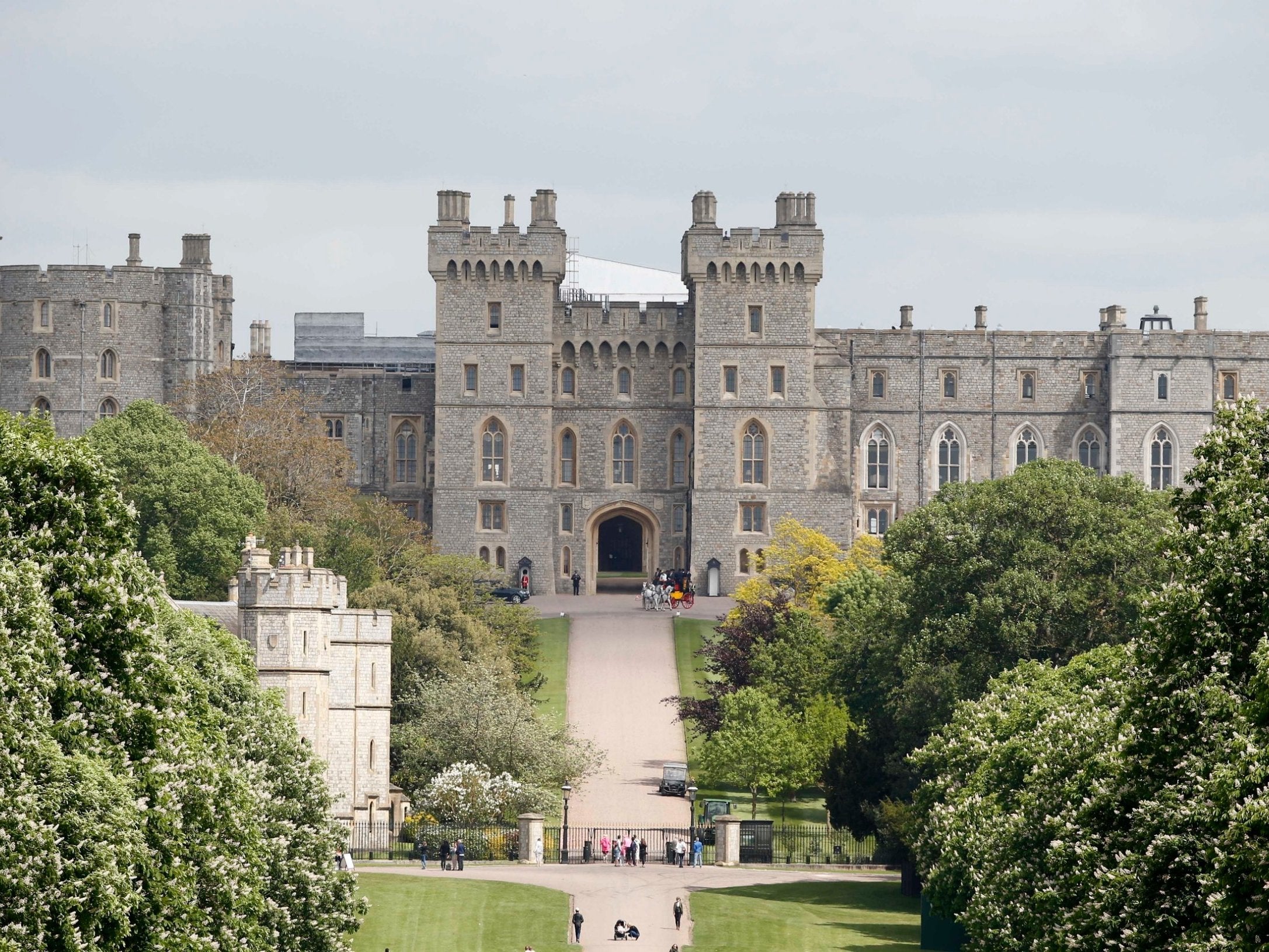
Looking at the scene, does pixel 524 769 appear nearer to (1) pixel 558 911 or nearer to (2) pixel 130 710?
(1) pixel 558 911

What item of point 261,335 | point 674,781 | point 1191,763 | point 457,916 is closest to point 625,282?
point 261,335

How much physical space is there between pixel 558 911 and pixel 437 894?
260 centimetres

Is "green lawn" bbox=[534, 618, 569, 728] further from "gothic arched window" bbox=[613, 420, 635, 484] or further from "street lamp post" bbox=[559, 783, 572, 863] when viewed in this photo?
"gothic arched window" bbox=[613, 420, 635, 484]

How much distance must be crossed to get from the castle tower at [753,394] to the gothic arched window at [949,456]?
5.30 metres

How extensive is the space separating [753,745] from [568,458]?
2948 centimetres

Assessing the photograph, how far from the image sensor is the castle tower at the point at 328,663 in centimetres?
4928

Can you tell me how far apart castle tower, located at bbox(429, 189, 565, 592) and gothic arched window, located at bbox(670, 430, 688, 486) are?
14.4 feet

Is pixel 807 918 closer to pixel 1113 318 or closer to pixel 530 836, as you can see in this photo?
pixel 530 836

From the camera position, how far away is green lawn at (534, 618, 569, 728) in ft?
211

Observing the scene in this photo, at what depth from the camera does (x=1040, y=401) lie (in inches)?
3401

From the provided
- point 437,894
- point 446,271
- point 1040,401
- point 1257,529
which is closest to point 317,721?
point 437,894

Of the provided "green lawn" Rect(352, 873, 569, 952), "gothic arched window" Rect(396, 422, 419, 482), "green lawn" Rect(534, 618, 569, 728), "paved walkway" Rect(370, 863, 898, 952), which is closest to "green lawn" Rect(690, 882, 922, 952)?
"paved walkway" Rect(370, 863, 898, 952)

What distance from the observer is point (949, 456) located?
284 ft

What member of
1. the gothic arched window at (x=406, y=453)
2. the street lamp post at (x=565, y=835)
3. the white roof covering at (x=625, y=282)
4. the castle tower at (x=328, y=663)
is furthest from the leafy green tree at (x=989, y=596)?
the white roof covering at (x=625, y=282)
